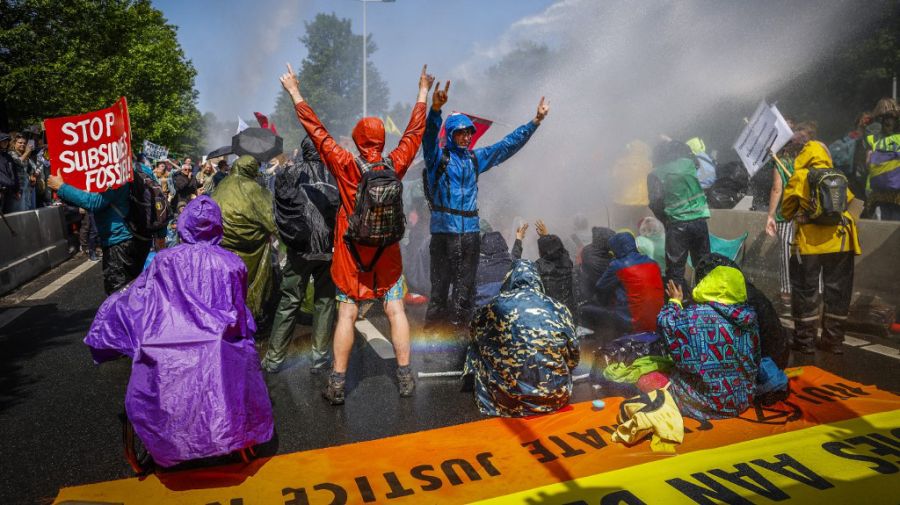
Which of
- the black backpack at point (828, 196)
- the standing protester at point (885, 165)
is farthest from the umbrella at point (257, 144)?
the standing protester at point (885, 165)

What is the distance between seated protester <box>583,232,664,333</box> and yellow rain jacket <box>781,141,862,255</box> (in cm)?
121

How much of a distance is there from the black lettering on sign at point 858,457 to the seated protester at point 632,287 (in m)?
1.88

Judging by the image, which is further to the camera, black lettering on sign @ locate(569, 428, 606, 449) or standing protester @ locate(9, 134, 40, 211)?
standing protester @ locate(9, 134, 40, 211)

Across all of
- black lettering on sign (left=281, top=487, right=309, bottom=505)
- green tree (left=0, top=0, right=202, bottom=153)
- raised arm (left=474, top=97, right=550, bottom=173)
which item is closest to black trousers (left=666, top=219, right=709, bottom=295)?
raised arm (left=474, top=97, right=550, bottom=173)

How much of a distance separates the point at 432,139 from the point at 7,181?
25.9ft

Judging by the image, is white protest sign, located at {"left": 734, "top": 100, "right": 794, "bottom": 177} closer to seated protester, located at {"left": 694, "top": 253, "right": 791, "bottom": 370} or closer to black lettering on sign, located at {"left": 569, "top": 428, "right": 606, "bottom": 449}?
seated protester, located at {"left": 694, "top": 253, "right": 791, "bottom": 370}

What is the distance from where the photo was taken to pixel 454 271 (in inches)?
201

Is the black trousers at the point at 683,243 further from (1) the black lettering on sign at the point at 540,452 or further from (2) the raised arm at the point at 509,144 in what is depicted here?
(1) the black lettering on sign at the point at 540,452

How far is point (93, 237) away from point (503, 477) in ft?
34.3

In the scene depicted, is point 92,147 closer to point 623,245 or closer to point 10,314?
point 10,314

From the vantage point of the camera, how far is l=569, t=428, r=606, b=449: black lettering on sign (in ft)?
11.3

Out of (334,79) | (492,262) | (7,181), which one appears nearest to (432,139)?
(492,262)

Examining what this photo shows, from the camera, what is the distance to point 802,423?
11.9ft

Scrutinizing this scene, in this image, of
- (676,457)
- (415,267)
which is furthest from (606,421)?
(415,267)
